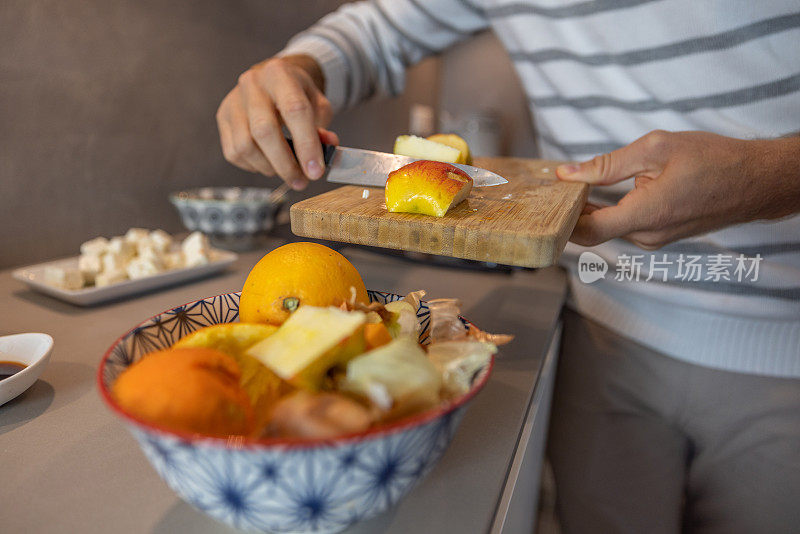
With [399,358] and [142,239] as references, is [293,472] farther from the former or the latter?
[142,239]

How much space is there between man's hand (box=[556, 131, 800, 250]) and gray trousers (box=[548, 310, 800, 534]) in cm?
35

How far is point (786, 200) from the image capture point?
0.71 metres

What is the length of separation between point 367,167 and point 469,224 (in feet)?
0.83

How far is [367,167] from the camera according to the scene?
2.29 ft

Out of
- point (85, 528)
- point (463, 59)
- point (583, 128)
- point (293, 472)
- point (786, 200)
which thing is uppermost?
point (463, 59)

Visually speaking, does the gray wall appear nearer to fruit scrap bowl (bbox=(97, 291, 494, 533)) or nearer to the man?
the man

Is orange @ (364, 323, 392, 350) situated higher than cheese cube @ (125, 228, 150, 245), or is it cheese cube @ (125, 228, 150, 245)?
orange @ (364, 323, 392, 350)

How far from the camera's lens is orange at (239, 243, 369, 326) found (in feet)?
1.29

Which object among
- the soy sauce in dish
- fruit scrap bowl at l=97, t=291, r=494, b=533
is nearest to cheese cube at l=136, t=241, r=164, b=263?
the soy sauce in dish

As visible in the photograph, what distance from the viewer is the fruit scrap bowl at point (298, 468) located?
26 centimetres

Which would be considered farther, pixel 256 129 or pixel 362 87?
pixel 362 87

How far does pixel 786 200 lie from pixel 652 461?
1.75 ft

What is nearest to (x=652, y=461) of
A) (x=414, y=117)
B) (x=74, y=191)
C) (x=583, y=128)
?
(x=583, y=128)

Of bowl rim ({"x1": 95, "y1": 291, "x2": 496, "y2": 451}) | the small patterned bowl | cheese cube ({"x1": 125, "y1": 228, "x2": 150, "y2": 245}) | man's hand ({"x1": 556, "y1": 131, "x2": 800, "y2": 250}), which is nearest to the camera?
bowl rim ({"x1": 95, "y1": 291, "x2": 496, "y2": 451})
